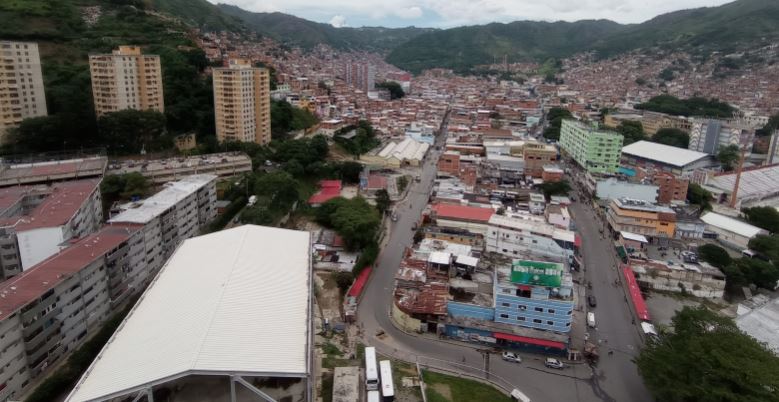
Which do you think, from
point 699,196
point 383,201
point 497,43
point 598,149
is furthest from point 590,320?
point 497,43

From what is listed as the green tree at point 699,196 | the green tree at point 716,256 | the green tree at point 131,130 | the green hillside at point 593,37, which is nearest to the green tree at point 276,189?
the green tree at point 131,130

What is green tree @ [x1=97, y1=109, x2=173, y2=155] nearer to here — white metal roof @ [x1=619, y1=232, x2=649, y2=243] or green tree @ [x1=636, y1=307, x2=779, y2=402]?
white metal roof @ [x1=619, y1=232, x2=649, y2=243]

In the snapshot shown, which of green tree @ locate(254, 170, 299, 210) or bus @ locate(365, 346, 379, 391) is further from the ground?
green tree @ locate(254, 170, 299, 210)

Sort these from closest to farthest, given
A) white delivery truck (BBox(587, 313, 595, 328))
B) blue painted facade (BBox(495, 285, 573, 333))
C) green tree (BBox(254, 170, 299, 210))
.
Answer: blue painted facade (BBox(495, 285, 573, 333)), white delivery truck (BBox(587, 313, 595, 328)), green tree (BBox(254, 170, 299, 210))

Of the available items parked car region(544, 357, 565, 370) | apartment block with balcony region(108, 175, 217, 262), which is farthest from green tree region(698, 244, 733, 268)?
apartment block with balcony region(108, 175, 217, 262)

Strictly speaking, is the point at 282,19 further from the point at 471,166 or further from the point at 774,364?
the point at 774,364

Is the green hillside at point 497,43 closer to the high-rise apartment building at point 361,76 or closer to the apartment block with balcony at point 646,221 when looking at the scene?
the high-rise apartment building at point 361,76
